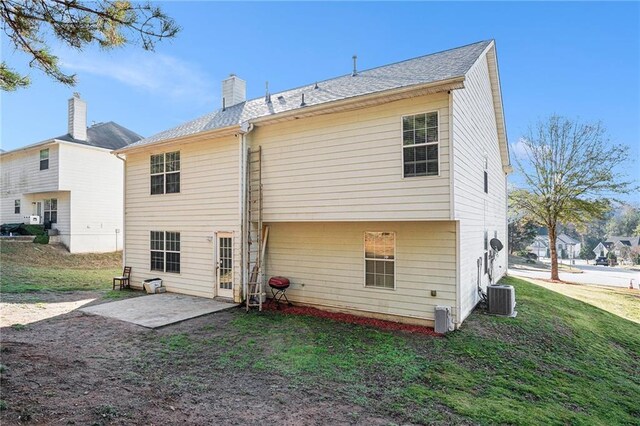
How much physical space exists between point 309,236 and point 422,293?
368 cm

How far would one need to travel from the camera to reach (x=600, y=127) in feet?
62.8

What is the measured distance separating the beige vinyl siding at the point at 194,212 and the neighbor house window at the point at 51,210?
37.9 feet

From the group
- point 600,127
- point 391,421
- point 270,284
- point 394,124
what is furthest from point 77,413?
point 600,127

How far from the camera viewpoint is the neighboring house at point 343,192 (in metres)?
7.46

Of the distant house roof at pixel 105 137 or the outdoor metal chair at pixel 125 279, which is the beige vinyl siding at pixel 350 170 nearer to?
the outdoor metal chair at pixel 125 279

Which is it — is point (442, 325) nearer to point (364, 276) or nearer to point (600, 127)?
point (364, 276)

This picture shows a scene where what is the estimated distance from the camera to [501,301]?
914 cm

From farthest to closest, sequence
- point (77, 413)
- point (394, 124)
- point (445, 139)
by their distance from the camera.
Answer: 1. point (394, 124)
2. point (445, 139)
3. point (77, 413)

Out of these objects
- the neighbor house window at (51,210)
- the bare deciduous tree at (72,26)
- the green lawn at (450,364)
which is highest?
the bare deciduous tree at (72,26)

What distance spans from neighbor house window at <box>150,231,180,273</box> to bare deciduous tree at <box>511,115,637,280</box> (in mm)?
20558

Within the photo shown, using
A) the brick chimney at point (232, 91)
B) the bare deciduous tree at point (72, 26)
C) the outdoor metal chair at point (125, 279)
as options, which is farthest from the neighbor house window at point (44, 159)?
the bare deciduous tree at point (72, 26)

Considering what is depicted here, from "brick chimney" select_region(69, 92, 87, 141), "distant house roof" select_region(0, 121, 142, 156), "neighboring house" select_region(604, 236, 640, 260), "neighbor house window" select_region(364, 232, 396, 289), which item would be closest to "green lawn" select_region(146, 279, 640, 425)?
"neighbor house window" select_region(364, 232, 396, 289)

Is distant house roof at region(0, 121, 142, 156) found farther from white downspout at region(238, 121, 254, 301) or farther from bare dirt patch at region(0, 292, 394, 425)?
bare dirt patch at region(0, 292, 394, 425)

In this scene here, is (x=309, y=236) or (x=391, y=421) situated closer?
(x=391, y=421)
